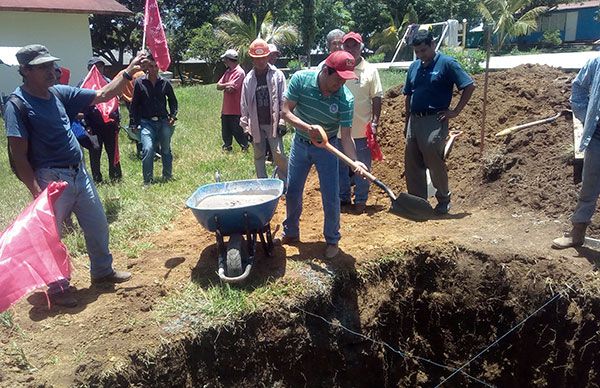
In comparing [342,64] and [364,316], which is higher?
[342,64]

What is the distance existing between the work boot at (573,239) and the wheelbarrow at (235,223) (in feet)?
8.69

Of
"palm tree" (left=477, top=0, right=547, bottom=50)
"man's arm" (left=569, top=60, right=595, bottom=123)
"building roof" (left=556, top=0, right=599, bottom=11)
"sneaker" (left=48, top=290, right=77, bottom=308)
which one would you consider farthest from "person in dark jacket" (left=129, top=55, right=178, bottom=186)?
"building roof" (left=556, top=0, right=599, bottom=11)

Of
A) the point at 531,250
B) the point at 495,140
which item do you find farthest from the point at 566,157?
the point at 531,250

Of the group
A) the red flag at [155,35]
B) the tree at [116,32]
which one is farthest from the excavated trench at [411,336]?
the tree at [116,32]

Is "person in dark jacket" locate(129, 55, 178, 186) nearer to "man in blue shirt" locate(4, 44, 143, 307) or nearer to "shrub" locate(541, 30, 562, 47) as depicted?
"man in blue shirt" locate(4, 44, 143, 307)

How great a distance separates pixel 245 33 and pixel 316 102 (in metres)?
19.1

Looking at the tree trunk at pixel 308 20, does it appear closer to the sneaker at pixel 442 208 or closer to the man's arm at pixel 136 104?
the man's arm at pixel 136 104

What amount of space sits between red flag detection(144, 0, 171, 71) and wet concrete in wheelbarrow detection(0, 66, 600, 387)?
73.8 inches

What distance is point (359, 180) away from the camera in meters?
6.28

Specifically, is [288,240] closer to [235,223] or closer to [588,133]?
[235,223]

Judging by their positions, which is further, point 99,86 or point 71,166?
point 99,86

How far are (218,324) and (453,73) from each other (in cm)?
348

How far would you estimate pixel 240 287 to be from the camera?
4.34 m

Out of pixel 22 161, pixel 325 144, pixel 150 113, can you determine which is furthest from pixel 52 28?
pixel 325 144
